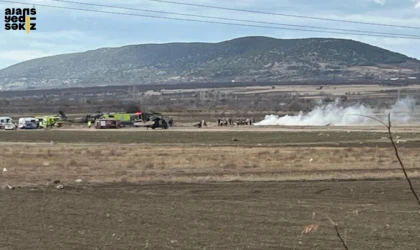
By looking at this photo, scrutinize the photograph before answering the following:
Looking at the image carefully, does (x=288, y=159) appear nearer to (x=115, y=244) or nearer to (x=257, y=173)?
(x=257, y=173)

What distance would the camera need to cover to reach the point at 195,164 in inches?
1800

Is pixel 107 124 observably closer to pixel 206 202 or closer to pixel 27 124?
pixel 27 124

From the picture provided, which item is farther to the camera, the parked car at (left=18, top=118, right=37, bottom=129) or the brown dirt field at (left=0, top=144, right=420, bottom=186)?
the parked car at (left=18, top=118, right=37, bottom=129)

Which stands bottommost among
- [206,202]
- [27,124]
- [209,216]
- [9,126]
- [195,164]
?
[9,126]

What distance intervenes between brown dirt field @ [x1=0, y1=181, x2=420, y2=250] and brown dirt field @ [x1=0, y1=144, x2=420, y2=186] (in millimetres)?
4400

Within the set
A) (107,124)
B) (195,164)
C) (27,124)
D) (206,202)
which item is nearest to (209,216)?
(206,202)

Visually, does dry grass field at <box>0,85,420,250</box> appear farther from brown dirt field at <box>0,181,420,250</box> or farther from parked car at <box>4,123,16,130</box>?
parked car at <box>4,123,16,130</box>

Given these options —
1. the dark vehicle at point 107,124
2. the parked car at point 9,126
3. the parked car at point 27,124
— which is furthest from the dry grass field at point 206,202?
the parked car at point 27,124

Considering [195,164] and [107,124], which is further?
[107,124]

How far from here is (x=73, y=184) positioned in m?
34.0

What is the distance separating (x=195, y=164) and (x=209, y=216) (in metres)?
23.1

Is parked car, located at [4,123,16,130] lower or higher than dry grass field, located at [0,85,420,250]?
lower

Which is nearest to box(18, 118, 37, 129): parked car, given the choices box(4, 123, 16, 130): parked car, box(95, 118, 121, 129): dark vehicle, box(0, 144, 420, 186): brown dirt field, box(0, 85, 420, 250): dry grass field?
box(4, 123, 16, 130): parked car

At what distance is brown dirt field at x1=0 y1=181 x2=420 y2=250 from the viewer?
17891 millimetres
